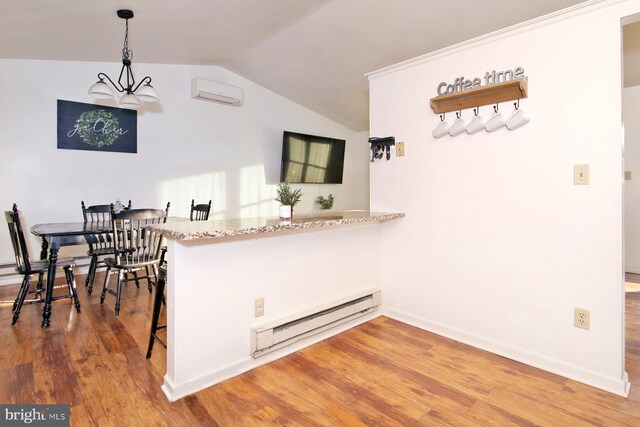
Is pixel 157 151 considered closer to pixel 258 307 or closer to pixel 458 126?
pixel 258 307

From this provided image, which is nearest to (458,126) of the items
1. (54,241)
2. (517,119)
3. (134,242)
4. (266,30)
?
(517,119)

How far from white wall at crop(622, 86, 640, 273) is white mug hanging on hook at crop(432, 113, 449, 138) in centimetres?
344

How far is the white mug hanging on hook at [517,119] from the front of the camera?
7.13ft

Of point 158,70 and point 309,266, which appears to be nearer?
point 309,266

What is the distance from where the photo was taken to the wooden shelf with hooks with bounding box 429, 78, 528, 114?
2152mm

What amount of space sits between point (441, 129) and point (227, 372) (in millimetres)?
2163

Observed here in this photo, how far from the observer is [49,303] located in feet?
8.97

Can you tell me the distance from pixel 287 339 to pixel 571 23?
2.55m

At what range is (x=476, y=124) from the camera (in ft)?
7.76

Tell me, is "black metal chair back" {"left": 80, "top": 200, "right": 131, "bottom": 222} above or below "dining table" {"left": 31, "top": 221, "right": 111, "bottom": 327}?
above

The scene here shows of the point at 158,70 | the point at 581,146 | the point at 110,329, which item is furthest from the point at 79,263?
the point at 581,146

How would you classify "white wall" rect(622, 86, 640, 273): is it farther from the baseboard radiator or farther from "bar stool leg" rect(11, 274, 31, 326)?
"bar stool leg" rect(11, 274, 31, 326)

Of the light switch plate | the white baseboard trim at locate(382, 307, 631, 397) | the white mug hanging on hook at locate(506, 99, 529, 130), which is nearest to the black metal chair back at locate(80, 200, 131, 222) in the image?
the white baseboard trim at locate(382, 307, 631, 397)

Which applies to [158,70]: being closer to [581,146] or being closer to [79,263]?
[79,263]
